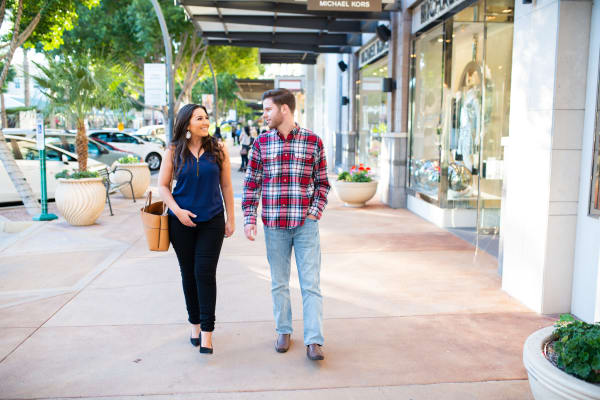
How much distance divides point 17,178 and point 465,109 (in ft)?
26.1

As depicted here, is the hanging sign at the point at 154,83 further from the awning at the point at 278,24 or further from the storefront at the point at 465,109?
the storefront at the point at 465,109

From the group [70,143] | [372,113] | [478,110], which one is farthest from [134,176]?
[478,110]

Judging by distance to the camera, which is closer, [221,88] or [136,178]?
[136,178]

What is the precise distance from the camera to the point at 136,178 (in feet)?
43.1

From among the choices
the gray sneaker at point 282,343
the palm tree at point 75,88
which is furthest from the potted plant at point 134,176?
the gray sneaker at point 282,343

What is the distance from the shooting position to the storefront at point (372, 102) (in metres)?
13.5

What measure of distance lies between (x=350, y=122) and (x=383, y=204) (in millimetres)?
6036

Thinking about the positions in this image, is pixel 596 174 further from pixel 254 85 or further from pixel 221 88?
pixel 221 88

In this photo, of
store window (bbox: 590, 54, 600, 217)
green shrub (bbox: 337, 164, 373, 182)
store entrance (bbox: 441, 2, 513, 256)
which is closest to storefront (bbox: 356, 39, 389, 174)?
green shrub (bbox: 337, 164, 373, 182)

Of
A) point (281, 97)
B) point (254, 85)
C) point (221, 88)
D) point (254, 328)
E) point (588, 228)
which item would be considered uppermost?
point (221, 88)

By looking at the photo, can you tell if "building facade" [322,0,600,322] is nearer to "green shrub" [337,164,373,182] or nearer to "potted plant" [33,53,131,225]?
"green shrub" [337,164,373,182]

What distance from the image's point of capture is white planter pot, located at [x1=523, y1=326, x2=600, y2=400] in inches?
102

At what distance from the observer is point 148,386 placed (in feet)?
11.9

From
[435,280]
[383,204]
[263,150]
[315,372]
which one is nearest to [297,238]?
[263,150]
